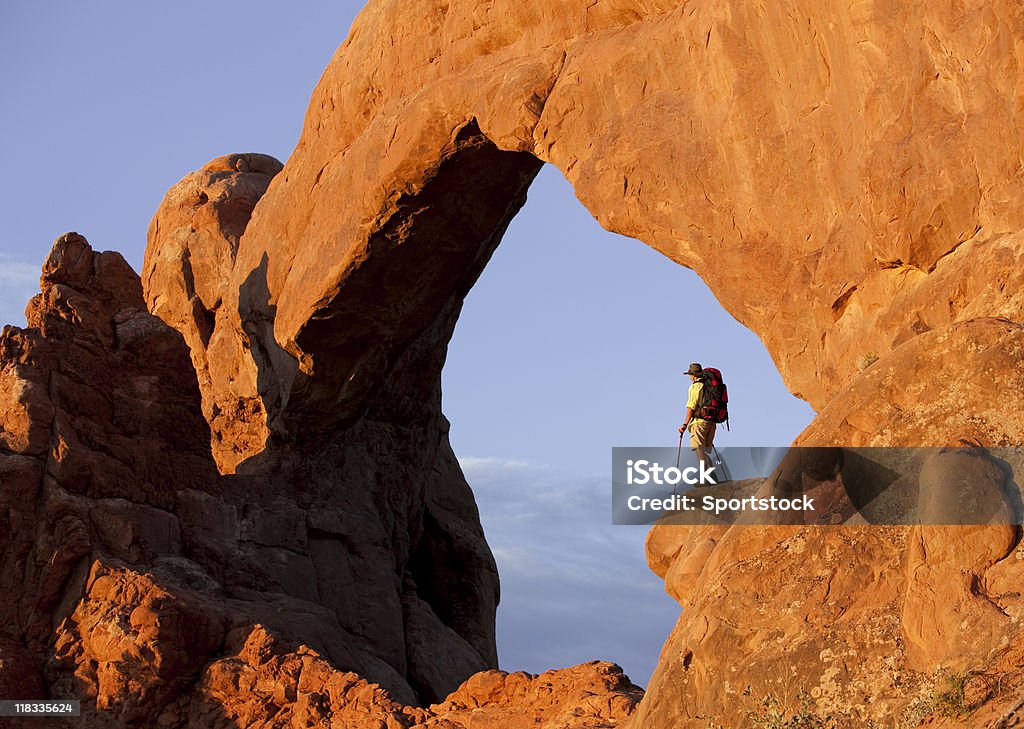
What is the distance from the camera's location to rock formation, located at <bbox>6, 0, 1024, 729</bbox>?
384 inches

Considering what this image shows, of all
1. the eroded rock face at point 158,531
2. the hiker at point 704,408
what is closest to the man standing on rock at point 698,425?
the hiker at point 704,408

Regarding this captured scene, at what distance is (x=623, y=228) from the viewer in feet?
49.2

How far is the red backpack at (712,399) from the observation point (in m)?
14.0

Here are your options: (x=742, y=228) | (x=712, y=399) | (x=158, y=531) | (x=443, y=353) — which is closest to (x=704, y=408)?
(x=712, y=399)

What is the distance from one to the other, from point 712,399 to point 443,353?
920cm

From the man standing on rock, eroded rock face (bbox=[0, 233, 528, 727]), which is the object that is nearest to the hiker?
the man standing on rock

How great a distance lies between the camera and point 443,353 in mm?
22672

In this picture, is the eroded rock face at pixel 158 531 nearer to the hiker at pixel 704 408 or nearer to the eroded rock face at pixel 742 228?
the eroded rock face at pixel 742 228

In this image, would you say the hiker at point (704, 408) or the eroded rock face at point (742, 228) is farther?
the hiker at point (704, 408)

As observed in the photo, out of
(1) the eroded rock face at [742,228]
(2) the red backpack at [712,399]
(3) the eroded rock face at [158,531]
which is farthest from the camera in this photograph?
(3) the eroded rock face at [158,531]

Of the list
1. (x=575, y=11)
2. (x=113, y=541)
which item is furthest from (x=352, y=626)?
(x=575, y=11)

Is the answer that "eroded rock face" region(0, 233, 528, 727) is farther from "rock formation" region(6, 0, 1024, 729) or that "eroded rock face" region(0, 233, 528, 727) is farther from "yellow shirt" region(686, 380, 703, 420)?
"yellow shirt" region(686, 380, 703, 420)

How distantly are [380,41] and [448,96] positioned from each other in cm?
257

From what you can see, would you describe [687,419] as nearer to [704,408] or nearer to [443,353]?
[704,408]
